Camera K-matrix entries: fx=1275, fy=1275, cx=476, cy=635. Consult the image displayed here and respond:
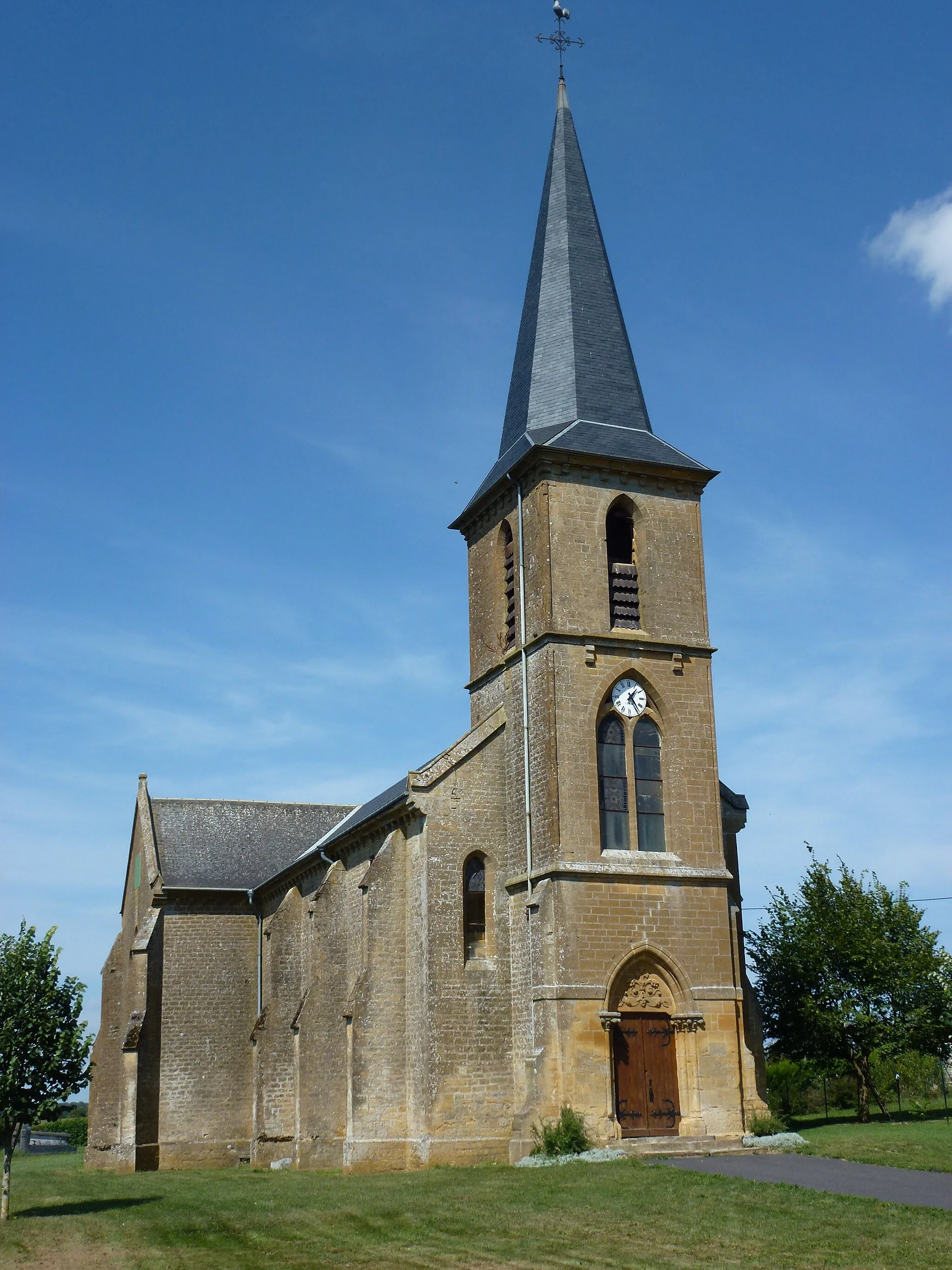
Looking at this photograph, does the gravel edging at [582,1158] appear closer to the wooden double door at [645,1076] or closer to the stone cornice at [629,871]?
the wooden double door at [645,1076]

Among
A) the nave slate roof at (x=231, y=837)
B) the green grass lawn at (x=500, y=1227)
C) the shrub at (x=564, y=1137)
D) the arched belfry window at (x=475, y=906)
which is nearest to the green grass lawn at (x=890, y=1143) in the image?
the green grass lawn at (x=500, y=1227)

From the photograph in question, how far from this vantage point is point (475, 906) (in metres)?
25.4

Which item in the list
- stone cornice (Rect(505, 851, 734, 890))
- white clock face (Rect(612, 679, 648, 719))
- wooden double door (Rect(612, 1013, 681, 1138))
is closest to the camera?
wooden double door (Rect(612, 1013, 681, 1138))

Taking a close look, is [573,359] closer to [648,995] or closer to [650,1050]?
[648,995]

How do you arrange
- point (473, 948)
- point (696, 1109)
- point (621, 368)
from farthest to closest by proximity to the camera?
point (621, 368), point (473, 948), point (696, 1109)

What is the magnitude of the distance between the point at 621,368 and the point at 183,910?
65.1 ft

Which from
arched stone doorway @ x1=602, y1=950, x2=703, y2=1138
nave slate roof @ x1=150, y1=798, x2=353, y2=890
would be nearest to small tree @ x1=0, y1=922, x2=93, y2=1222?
arched stone doorway @ x1=602, y1=950, x2=703, y2=1138

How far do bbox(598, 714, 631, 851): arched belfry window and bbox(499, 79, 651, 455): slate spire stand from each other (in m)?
6.41

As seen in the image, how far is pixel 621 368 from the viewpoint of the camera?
94.1 feet

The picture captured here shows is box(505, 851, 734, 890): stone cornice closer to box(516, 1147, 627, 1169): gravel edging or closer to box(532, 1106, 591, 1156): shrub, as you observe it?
box(532, 1106, 591, 1156): shrub

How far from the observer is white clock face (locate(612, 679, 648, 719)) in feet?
83.3

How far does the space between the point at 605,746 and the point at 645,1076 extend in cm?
617

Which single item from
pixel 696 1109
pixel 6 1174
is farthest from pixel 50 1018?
pixel 696 1109

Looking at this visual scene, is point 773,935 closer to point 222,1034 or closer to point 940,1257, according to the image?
point 222,1034
